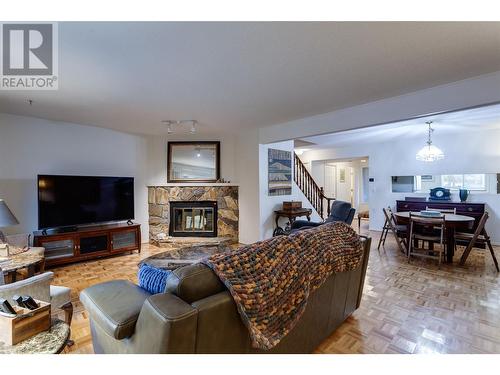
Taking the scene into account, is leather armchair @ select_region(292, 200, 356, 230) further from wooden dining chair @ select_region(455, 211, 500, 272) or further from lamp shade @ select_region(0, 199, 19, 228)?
lamp shade @ select_region(0, 199, 19, 228)

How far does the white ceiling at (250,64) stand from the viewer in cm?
165

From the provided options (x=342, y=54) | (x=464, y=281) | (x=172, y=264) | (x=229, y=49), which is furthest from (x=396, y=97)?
(x=172, y=264)

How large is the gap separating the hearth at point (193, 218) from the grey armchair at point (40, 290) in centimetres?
308

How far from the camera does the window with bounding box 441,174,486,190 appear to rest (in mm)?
5047

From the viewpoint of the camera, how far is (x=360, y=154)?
6621mm

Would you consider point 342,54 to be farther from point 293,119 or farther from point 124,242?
point 124,242

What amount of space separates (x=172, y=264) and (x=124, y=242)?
2408mm

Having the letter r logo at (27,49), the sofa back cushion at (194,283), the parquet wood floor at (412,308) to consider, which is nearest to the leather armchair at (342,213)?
the parquet wood floor at (412,308)

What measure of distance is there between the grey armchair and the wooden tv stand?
1811 millimetres

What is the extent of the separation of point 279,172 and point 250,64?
10.3ft

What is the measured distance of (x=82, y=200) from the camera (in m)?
3.90

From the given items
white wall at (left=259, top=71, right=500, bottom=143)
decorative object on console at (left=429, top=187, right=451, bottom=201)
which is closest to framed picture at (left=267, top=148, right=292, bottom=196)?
white wall at (left=259, top=71, right=500, bottom=143)

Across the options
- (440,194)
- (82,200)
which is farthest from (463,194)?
(82,200)

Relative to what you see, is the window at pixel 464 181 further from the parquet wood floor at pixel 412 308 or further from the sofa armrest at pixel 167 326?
the sofa armrest at pixel 167 326
